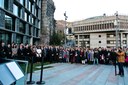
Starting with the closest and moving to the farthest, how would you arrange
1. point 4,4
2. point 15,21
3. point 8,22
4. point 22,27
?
1. point 4,4
2. point 8,22
3. point 15,21
4. point 22,27

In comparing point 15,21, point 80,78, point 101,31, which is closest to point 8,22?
point 15,21

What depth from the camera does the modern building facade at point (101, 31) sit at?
370 feet

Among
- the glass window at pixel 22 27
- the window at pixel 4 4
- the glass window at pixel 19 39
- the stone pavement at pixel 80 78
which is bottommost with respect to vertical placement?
the stone pavement at pixel 80 78

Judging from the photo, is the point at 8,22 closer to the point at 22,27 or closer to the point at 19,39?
the point at 19,39

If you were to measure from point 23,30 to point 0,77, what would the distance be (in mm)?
34745

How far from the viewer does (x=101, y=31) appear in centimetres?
11862

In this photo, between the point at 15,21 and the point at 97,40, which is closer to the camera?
the point at 15,21

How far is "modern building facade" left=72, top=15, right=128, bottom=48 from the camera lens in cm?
11269

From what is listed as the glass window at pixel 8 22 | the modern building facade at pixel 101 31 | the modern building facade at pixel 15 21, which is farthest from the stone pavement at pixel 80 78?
the modern building facade at pixel 101 31

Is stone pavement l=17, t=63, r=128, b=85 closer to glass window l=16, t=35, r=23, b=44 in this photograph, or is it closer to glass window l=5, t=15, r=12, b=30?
glass window l=5, t=15, r=12, b=30

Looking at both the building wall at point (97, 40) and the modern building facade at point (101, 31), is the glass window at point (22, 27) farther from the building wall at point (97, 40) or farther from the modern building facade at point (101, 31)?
the building wall at point (97, 40)

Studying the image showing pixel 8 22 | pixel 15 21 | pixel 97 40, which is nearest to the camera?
pixel 8 22

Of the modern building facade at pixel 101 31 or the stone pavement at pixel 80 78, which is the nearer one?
the stone pavement at pixel 80 78

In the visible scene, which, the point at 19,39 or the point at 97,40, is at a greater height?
the point at 97,40
